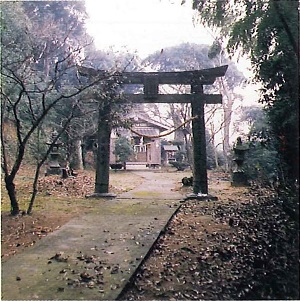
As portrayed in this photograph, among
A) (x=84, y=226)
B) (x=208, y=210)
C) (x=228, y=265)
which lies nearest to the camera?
(x=228, y=265)

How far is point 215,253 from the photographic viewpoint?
230 centimetres

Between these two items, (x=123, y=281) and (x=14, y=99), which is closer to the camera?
(x=123, y=281)

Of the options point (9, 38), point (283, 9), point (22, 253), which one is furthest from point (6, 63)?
point (283, 9)

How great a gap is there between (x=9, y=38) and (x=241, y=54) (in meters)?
1.69

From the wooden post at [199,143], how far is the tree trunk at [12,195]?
8.72ft

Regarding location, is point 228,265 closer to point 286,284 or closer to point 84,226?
point 286,284

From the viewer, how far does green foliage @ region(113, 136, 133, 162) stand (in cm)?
1185

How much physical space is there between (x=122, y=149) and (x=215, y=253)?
9676 mm

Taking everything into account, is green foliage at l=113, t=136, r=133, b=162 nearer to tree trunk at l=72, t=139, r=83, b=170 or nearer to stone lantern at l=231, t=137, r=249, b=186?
tree trunk at l=72, t=139, r=83, b=170

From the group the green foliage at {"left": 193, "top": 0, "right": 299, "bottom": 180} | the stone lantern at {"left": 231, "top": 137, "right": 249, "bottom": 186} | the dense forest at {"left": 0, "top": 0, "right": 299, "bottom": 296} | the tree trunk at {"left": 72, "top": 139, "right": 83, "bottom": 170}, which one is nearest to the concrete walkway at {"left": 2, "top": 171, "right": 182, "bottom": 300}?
the dense forest at {"left": 0, "top": 0, "right": 299, "bottom": 296}

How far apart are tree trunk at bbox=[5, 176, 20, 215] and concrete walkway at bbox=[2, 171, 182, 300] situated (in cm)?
51

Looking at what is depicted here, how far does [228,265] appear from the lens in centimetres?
200

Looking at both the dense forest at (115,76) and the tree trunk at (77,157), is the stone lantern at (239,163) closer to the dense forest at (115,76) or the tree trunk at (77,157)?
the dense forest at (115,76)

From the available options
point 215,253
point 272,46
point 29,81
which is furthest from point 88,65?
point 215,253
